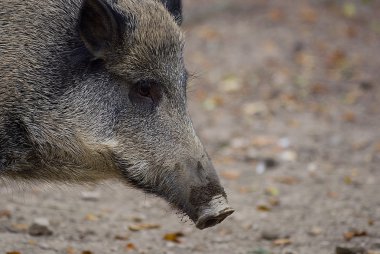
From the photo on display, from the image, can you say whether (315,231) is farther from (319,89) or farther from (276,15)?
(276,15)

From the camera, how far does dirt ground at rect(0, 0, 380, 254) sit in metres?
6.55

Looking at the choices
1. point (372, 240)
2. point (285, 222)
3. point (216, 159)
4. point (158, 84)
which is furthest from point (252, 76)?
point (158, 84)

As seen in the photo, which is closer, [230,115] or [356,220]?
[356,220]

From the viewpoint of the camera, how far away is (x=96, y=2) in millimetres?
5121

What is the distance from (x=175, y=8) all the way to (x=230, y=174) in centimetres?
329

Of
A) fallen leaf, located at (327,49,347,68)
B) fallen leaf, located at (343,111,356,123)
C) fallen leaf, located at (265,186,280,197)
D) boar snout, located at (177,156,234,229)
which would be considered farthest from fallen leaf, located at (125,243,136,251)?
fallen leaf, located at (327,49,347,68)

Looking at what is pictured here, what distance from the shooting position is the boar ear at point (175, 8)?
19.4 ft

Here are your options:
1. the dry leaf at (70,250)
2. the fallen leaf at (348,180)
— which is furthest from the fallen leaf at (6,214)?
the fallen leaf at (348,180)

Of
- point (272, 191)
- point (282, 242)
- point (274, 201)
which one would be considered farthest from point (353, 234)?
point (272, 191)

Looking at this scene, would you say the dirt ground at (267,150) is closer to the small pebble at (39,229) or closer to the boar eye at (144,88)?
the small pebble at (39,229)

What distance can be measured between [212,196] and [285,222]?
249 cm

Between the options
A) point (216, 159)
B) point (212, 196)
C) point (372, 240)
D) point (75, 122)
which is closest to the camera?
point (212, 196)

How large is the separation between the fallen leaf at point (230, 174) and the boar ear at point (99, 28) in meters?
3.75

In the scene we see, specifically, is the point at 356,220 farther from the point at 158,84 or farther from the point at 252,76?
the point at 252,76
